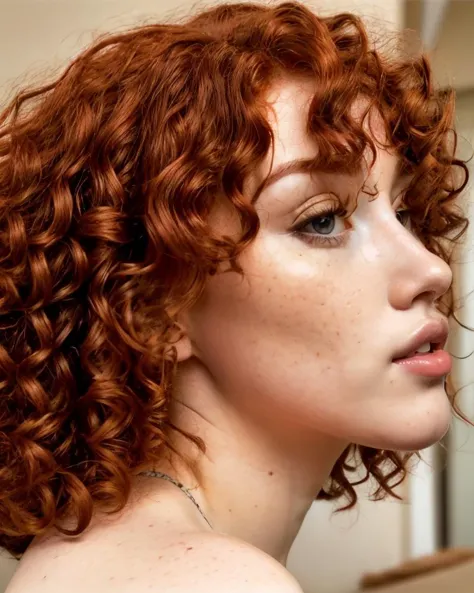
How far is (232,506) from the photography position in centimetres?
82

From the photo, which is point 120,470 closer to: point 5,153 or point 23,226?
point 23,226

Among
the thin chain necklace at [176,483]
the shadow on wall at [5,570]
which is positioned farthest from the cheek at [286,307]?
the shadow on wall at [5,570]

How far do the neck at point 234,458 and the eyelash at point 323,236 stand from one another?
0.20 m

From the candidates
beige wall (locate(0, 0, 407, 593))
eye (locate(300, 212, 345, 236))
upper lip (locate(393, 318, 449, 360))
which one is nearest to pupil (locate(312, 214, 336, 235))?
eye (locate(300, 212, 345, 236))

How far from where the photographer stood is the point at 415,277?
0.73 metres

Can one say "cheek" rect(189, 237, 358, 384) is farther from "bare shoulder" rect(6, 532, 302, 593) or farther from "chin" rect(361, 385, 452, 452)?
"bare shoulder" rect(6, 532, 302, 593)

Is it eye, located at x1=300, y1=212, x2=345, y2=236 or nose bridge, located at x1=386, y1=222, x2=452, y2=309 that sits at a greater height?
eye, located at x1=300, y1=212, x2=345, y2=236

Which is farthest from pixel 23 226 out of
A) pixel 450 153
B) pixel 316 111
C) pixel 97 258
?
pixel 450 153

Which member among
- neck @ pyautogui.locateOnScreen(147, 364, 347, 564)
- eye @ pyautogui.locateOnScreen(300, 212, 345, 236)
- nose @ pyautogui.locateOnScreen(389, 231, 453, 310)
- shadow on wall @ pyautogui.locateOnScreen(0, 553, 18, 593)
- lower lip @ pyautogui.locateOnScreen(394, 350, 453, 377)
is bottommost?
shadow on wall @ pyautogui.locateOnScreen(0, 553, 18, 593)

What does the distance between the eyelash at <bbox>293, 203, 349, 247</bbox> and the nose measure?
6 cm

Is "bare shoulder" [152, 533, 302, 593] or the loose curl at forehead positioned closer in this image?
"bare shoulder" [152, 533, 302, 593]

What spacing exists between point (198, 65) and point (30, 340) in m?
0.33

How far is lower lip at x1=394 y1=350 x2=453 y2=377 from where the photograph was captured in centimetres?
73

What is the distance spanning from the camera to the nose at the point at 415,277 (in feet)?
2.37
